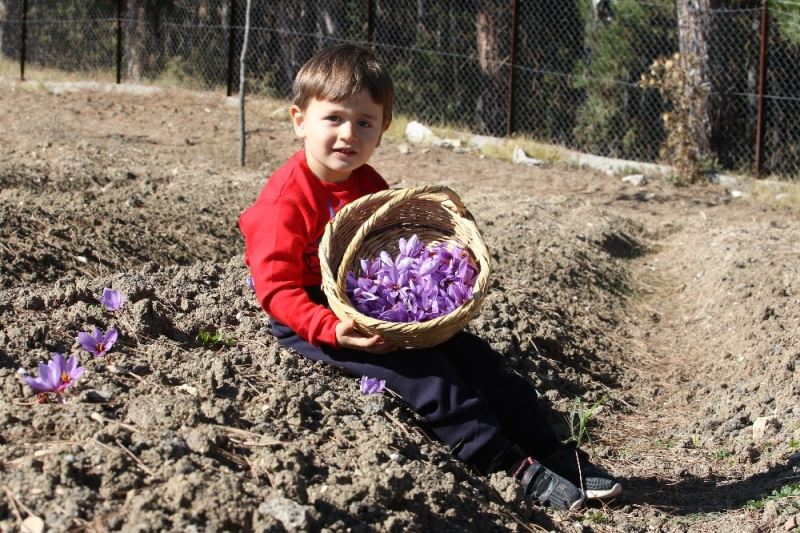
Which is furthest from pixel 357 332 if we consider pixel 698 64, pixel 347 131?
pixel 698 64

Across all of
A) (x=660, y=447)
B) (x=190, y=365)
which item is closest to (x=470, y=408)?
(x=190, y=365)

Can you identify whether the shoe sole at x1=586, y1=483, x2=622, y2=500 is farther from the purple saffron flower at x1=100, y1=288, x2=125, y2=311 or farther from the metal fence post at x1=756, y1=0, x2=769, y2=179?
Result: the metal fence post at x1=756, y1=0, x2=769, y2=179

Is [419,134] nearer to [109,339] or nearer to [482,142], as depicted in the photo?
[482,142]

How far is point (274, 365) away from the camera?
3.73 metres

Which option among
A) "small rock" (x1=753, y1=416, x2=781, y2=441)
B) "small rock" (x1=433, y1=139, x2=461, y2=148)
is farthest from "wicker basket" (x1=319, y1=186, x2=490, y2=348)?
"small rock" (x1=433, y1=139, x2=461, y2=148)

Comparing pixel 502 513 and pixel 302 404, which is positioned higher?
pixel 302 404

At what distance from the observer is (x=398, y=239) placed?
12.7ft

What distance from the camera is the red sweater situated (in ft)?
11.5

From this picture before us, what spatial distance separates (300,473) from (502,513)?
754 millimetres

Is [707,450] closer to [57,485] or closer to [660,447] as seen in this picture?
[660,447]

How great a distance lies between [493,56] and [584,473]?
11.7m

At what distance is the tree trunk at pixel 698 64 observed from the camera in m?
11.6

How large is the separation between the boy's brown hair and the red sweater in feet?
0.89

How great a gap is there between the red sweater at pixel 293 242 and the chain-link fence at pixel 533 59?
8173mm
